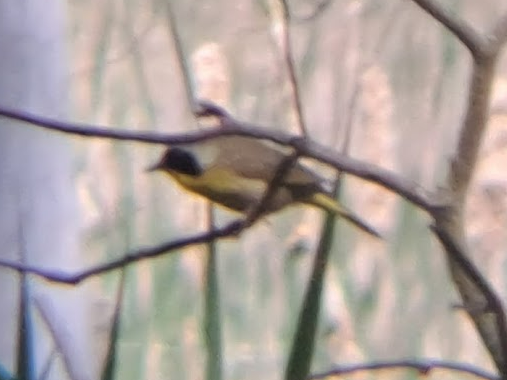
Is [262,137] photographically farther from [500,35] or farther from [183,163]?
Answer: [183,163]

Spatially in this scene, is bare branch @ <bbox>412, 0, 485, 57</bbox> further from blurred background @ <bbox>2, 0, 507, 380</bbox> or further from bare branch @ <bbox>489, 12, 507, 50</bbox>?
blurred background @ <bbox>2, 0, 507, 380</bbox>

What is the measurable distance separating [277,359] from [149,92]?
49 centimetres

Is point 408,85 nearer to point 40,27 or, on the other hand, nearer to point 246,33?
point 246,33

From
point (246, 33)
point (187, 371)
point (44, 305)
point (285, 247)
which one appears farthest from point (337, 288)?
point (44, 305)

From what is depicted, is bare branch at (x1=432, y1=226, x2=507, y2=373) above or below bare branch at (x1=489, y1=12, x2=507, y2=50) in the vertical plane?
below

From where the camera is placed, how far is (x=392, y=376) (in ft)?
6.22

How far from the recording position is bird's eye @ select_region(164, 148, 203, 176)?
1.20m

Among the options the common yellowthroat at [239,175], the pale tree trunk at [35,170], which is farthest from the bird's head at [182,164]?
the pale tree trunk at [35,170]

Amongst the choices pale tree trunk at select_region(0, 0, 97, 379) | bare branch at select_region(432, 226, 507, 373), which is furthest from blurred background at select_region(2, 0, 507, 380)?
bare branch at select_region(432, 226, 507, 373)

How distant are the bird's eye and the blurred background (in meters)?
0.60

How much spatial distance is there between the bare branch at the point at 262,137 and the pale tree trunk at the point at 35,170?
68 centimetres

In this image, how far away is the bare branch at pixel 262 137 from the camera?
0.59 metres

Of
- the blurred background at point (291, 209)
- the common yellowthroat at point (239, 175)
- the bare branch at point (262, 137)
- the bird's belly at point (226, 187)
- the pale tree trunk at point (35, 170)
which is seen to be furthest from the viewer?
the blurred background at point (291, 209)

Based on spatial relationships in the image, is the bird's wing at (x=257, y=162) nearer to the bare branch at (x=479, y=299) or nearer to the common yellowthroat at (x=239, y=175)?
the common yellowthroat at (x=239, y=175)
